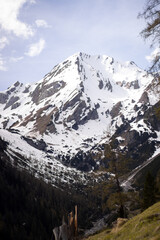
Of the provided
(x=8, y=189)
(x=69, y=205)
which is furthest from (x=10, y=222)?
(x=69, y=205)

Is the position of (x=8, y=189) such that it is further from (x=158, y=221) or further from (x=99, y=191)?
(x=158, y=221)

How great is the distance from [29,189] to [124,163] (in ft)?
578

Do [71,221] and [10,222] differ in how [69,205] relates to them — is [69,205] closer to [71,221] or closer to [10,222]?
[10,222]

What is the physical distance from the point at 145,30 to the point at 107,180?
63.3ft

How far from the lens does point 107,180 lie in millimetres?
27344

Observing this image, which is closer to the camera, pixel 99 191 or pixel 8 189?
pixel 99 191

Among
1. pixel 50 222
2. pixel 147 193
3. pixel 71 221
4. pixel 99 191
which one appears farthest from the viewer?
pixel 50 222

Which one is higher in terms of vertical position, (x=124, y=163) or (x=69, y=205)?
(x=124, y=163)

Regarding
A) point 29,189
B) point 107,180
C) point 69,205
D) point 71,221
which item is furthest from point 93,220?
point 71,221

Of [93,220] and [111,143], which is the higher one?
[111,143]

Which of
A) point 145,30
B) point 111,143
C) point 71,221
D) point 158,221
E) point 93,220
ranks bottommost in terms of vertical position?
point 93,220

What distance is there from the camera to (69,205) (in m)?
191

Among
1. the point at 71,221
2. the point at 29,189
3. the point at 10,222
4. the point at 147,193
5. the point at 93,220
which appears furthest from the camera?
the point at 29,189

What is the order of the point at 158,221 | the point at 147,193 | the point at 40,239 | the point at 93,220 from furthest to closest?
the point at 93,220
the point at 40,239
the point at 147,193
the point at 158,221
